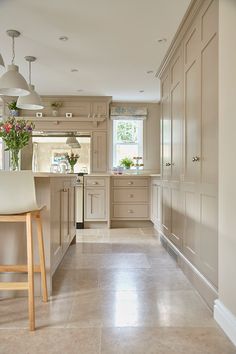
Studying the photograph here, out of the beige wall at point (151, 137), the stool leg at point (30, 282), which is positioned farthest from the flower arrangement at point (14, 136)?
the beige wall at point (151, 137)

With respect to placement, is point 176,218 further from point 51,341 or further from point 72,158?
point 72,158

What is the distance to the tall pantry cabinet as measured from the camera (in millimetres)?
1968

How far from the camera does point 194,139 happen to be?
242 centimetres

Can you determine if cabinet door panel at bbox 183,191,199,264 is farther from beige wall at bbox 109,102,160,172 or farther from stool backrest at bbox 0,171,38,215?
beige wall at bbox 109,102,160,172

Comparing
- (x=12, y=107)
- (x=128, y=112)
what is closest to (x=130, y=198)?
(x=128, y=112)

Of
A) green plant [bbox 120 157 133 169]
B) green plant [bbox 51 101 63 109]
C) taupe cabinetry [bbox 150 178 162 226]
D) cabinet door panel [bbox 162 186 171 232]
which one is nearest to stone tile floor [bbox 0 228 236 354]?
cabinet door panel [bbox 162 186 171 232]

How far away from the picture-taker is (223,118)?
1.73 metres

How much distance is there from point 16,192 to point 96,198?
3.36 m

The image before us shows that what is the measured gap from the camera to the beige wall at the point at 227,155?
1574 mm

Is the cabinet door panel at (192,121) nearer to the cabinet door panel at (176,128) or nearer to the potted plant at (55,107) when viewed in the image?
the cabinet door panel at (176,128)

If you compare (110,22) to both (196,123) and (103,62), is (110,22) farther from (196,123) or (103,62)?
(196,123)

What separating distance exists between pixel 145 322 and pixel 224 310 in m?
0.46

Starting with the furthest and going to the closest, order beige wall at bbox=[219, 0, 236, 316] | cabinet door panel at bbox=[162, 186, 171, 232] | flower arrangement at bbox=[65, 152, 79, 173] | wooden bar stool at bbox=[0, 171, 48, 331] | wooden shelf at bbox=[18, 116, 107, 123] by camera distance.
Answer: flower arrangement at bbox=[65, 152, 79, 173] < wooden shelf at bbox=[18, 116, 107, 123] < cabinet door panel at bbox=[162, 186, 171, 232] < wooden bar stool at bbox=[0, 171, 48, 331] < beige wall at bbox=[219, 0, 236, 316]

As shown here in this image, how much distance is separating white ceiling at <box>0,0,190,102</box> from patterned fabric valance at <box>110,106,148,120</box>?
3.10ft
